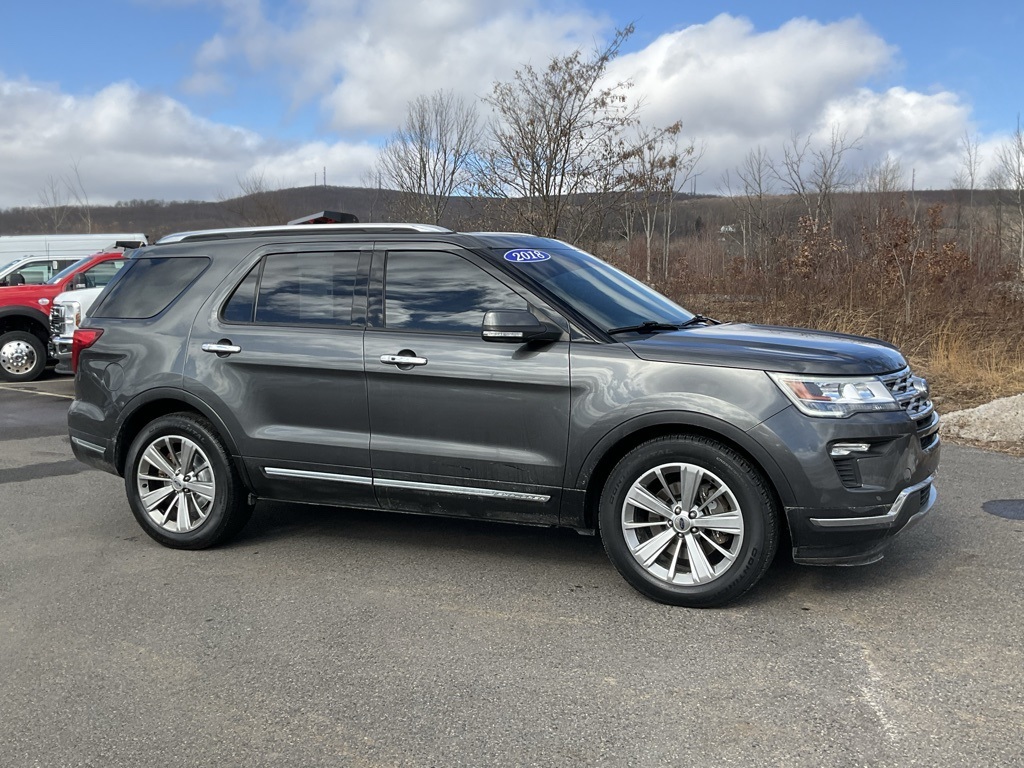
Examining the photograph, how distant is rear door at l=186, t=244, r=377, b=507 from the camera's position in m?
4.91

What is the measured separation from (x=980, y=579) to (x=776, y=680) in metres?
1.75

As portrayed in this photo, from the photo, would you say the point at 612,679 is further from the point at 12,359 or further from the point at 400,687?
the point at 12,359

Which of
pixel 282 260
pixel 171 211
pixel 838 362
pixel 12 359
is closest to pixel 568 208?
pixel 12 359

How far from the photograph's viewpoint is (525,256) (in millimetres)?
4945

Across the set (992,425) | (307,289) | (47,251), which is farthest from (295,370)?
(47,251)

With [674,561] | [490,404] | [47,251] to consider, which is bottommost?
[674,561]

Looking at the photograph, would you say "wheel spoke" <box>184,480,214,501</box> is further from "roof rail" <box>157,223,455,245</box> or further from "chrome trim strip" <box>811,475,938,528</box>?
"chrome trim strip" <box>811,475,938,528</box>

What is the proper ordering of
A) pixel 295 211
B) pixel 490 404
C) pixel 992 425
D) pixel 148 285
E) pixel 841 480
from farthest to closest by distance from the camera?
pixel 295 211, pixel 992 425, pixel 148 285, pixel 490 404, pixel 841 480

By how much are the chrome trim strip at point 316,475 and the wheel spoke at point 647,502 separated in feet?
4.57

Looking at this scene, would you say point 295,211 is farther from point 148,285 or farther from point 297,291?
point 297,291

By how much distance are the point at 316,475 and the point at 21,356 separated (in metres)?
12.1

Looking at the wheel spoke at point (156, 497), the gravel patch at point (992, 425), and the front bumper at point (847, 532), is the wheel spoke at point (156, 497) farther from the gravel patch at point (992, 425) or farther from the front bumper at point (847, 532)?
the gravel patch at point (992, 425)

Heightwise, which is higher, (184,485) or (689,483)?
(689,483)

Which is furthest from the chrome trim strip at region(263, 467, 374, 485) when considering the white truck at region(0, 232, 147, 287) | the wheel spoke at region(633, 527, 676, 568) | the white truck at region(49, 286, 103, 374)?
the white truck at region(0, 232, 147, 287)
